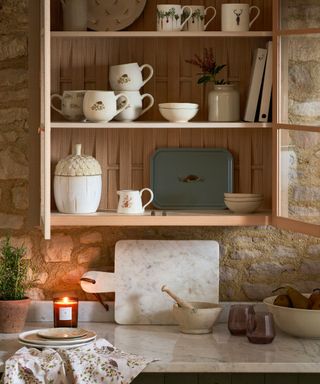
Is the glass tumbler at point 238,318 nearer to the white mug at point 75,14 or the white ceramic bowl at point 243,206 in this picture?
the white ceramic bowl at point 243,206

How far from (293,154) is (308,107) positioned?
0.19 metres

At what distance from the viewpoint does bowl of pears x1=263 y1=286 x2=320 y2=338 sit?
3.41 meters

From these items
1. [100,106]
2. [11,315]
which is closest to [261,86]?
[100,106]

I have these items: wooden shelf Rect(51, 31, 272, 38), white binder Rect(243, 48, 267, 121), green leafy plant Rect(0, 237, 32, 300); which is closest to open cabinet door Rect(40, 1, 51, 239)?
wooden shelf Rect(51, 31, 272, 38)

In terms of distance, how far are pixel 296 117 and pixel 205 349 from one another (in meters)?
0.90

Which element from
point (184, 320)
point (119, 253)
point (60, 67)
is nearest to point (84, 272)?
point (119, 253)

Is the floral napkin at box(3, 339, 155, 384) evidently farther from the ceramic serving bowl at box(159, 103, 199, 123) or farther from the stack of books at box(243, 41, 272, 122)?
the stack of books at box(243, 41, 272, 122)

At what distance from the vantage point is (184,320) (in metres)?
3.55

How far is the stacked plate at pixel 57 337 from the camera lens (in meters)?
3.31

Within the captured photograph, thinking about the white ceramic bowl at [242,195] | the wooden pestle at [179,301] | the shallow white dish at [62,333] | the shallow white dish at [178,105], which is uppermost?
the shallow white dish at [178,105]

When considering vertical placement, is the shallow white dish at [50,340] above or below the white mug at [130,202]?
below

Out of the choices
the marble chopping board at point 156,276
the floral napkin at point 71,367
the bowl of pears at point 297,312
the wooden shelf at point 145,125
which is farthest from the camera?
the marble chopping board at point 156,276

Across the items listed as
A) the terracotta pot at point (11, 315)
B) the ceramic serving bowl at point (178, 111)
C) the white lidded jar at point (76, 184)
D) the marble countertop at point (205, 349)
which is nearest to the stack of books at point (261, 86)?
the ceramic serving bowl at point (178, 111)

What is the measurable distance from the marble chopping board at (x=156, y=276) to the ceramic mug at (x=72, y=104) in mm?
532
